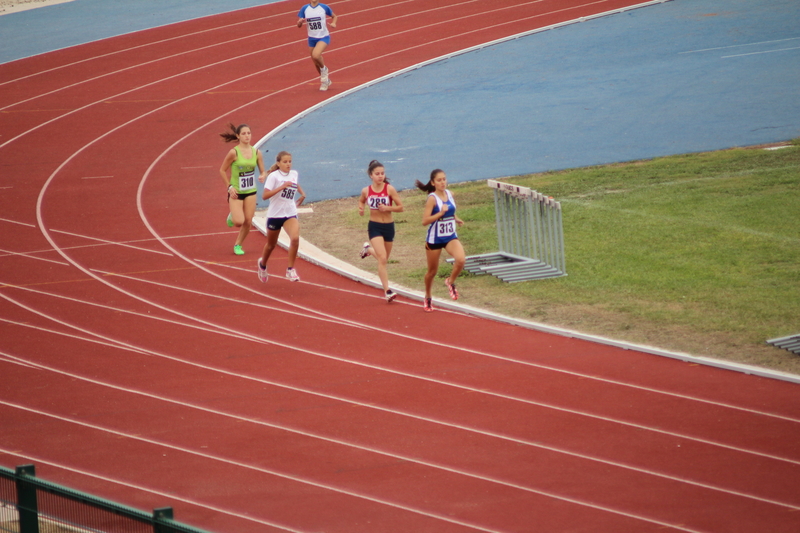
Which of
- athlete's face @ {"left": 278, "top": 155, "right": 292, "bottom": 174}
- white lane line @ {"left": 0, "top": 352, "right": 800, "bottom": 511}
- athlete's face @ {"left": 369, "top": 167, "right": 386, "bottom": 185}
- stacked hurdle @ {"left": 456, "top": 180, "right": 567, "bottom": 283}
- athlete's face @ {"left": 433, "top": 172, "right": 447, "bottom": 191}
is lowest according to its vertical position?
white lane line @ {"left": 0, "top": 352, "right": 800, "bottom": 511}

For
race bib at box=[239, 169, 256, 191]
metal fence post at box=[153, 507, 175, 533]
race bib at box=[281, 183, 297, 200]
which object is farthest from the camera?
race bib at box=[239, 169, 256, 191]

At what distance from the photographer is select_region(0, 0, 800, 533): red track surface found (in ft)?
23.6

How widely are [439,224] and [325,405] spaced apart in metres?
3.01

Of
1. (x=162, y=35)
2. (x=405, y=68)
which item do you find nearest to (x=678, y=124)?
(x=405, y=68)

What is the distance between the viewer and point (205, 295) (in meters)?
12.1

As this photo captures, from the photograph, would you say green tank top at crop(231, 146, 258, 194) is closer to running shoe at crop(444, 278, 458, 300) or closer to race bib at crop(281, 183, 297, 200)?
race bib at crop(281, 183, 297, 200)

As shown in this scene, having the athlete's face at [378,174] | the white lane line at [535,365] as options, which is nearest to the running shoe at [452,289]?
the white lane line at [535,365]

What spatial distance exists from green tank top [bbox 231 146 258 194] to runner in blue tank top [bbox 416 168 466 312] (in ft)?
9.61

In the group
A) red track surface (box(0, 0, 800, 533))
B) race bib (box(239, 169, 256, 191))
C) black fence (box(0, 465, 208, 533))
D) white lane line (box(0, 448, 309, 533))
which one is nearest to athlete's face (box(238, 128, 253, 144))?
race bib (box(239, 169, 256, 191))

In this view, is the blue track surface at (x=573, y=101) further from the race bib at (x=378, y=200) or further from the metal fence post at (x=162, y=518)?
the metal fence post at (x=162, y=518)

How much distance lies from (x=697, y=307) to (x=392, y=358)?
11.5 ft

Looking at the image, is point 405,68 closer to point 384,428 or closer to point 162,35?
point 162,35

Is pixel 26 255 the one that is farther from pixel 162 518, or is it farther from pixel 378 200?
pixel 162 518

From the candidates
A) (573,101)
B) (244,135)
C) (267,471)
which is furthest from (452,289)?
(573,101)
